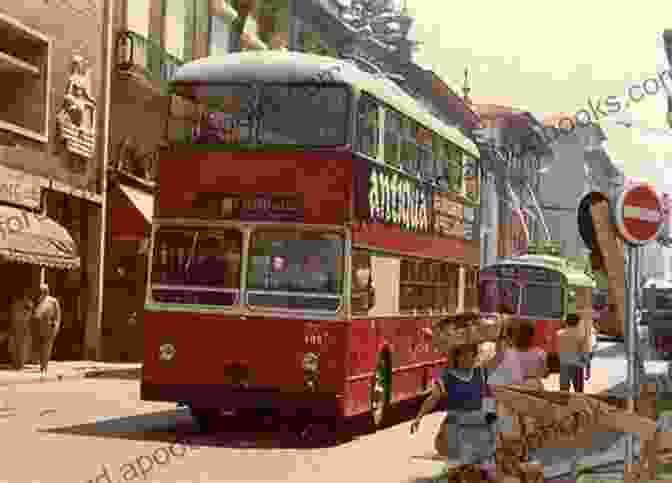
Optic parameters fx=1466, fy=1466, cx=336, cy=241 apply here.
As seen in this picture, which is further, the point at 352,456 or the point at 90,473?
the point at 352,456

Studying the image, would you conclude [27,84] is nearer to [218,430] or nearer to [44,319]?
[44,319]

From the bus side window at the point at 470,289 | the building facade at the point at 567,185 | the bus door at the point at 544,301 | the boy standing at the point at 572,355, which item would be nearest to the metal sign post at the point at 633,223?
the boy standing at the point at 572,355

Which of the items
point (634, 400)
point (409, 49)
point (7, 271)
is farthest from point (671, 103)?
point (634, 400)

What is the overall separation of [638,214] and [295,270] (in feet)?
22.1

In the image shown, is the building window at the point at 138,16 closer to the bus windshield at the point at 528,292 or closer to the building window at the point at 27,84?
the building window at the point at 27,84

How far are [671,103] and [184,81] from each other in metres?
40.1

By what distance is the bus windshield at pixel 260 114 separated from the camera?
17.2 meters

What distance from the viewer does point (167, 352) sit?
17281mm

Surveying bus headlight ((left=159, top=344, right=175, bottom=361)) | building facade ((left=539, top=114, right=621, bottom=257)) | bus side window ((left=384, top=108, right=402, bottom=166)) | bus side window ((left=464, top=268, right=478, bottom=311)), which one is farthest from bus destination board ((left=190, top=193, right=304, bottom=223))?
building facade ((left=539, top=114, right=621, bottom=257))

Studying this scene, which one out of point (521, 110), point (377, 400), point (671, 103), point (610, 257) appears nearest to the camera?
point (610, 257)

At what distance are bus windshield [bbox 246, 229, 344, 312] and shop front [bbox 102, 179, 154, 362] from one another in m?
16.4

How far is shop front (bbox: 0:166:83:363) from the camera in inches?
1097

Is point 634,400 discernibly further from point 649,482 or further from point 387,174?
point 387,174

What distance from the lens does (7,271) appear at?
97.3ft
